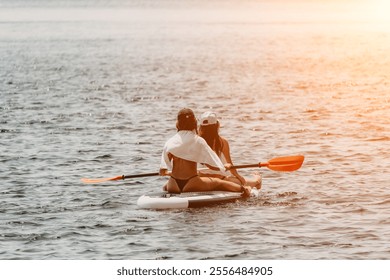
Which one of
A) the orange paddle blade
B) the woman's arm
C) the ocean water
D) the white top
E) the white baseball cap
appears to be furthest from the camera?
the orange paddle blade

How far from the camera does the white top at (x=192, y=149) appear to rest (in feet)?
38.3

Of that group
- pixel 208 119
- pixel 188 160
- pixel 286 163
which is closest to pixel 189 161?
pixel 188 160

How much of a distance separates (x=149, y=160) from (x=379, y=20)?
112 feet

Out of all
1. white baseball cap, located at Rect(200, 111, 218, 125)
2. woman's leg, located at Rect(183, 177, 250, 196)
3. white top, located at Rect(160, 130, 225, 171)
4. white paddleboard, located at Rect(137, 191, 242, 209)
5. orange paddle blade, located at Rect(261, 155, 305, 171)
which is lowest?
white paddleboard, located at Rect(137, 191, 242, 209)

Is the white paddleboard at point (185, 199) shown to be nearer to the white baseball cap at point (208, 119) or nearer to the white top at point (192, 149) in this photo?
the white top at point (192, 149)

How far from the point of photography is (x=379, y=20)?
47.5m

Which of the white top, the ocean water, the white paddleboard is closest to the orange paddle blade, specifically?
the ocean water

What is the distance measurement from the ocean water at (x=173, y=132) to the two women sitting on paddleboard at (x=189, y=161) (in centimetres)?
32

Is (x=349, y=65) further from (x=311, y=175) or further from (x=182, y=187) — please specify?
(x=182, y=187)

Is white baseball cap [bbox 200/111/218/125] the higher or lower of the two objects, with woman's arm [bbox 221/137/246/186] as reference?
higher

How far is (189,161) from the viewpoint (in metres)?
11.8

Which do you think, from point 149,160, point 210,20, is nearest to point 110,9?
point 210,20

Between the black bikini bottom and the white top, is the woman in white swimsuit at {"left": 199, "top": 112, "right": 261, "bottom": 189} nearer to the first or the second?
the white top

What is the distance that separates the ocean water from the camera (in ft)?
36.2
